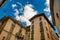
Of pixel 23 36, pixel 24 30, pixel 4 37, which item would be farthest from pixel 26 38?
pixel 4 37

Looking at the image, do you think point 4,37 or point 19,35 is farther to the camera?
point 19,35

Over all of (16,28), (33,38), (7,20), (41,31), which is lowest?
(33,38)

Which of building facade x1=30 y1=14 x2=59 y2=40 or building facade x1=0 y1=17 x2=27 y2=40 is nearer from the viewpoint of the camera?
building facade x1=30 y1=14 x2=59 y2=40

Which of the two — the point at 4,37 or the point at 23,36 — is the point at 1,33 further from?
the point at 23,36

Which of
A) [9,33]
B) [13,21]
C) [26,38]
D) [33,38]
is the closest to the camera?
[33,38]

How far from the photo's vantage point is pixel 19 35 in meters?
29.3

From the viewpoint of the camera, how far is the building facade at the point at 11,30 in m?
26.8

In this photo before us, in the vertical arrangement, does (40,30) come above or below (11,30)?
below

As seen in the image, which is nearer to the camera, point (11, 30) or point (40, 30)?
point (40, 30)

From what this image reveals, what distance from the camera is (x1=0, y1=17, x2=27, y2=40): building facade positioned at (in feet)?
87.8

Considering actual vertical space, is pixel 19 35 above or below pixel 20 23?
below

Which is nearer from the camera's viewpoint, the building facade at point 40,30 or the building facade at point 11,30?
the building facade at point 40,30

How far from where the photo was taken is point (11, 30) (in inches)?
1142

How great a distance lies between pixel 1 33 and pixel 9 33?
218cm
